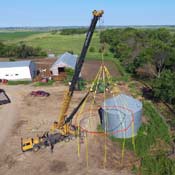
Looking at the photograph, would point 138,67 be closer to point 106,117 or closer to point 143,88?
point 143,88

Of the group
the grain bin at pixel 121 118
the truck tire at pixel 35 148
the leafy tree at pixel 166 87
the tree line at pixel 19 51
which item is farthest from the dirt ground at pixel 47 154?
the tree line at pixel 19 51

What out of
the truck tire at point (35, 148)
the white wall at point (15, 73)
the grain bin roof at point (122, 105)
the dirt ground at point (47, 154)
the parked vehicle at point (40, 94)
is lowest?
the dirt ground at point (47, 154)

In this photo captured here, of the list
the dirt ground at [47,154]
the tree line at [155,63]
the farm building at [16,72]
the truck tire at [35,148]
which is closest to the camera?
the dirt ground at [47,154]

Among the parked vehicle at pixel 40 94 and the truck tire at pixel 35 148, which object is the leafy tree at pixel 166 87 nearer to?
the parked vehicle at pixel 40 94

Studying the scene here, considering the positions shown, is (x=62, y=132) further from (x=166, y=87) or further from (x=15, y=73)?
(x=15, y=73)

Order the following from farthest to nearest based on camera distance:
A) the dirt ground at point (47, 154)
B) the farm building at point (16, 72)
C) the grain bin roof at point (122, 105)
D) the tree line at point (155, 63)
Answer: the farm building at point (16, 72) → the tree line at point (155, 63) → the grain bin roof at point (122, 105) → the dirt ground at point (47, 154)

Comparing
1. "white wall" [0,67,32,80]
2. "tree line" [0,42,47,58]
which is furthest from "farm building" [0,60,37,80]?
"tree line" [0,42,47,58]

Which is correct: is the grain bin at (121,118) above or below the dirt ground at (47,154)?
above

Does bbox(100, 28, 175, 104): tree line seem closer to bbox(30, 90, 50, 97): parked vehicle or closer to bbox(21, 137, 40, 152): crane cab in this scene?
bbox(30, 90, 50, 97): parked vehicle
